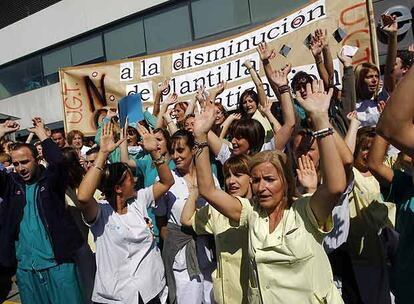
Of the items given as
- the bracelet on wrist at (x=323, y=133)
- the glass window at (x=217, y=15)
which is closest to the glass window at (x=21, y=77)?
the glass window at (x=217, y=15)

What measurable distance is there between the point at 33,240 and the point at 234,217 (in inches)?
61.7

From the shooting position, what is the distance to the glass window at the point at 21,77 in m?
15.1

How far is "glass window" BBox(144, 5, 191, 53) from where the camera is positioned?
10.8m

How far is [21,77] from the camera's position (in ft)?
52.2

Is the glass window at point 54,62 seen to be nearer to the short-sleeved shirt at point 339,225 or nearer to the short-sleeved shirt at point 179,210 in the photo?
the short-sleeved shirt at point 179,210

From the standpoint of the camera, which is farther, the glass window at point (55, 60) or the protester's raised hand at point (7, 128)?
the glass window at point (55, 60)

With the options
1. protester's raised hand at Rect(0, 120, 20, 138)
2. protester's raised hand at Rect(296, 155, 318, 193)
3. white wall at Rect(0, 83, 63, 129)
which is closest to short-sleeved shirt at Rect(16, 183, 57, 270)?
protester's raised hand at Rect(0, 120, 20, 138)

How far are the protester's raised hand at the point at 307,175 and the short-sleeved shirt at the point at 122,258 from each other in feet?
3.83

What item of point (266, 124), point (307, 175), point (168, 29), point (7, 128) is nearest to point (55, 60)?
point (168, 29)

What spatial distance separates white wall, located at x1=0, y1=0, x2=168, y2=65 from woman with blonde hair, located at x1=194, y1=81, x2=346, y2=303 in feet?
32.9

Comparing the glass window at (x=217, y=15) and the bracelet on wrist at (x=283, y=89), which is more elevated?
the glass window at (x=217, y=15)

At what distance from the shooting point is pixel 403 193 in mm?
2182

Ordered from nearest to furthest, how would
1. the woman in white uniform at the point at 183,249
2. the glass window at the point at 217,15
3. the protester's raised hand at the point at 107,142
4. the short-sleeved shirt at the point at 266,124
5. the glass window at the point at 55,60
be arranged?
the protester's raised hand at the point at 107,142
the woman in white uniform at the point at 183,249
the short-sleeved shirt at the point at 266,124
the glass window at the point at 217,15
the glass window at the point at 55,60

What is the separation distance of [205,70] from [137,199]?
388 centimetres
